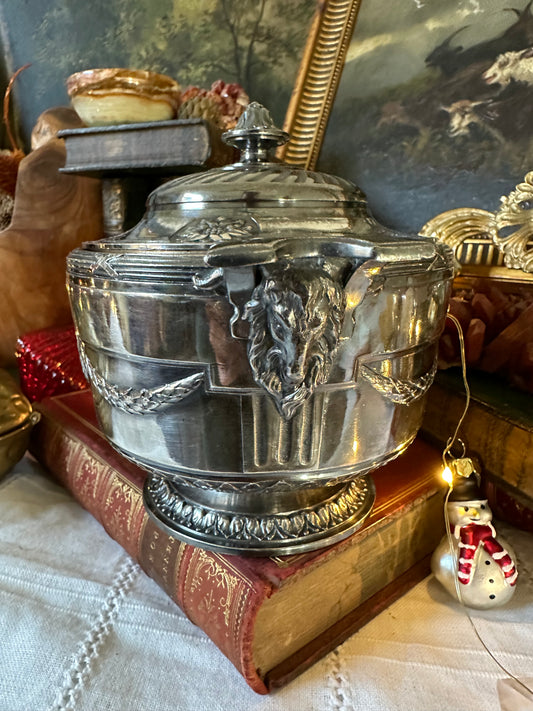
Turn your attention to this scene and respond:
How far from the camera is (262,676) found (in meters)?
0.40

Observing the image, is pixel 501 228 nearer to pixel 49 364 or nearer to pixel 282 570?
pixel 282 570

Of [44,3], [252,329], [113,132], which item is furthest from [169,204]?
[44,3]

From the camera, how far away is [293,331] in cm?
30

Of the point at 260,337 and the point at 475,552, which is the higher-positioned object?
the point at 260,337

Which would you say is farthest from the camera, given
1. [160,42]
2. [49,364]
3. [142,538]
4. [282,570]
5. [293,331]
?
[160,42]

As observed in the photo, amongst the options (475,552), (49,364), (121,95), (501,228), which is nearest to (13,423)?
(49,364)

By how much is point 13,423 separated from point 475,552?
61cm

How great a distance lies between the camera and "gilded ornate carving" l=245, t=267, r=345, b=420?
0.97 ft

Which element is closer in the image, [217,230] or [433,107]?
[217,230]

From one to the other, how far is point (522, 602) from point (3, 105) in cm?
150

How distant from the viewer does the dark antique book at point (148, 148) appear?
0.65 m

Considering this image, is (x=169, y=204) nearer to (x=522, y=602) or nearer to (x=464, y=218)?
(x=464, y=218)

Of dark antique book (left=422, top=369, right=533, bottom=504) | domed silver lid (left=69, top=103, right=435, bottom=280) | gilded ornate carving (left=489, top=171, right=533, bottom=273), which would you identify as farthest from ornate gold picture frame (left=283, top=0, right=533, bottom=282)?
domed silver lid (left=69, top=103, right=435, bottom=280)

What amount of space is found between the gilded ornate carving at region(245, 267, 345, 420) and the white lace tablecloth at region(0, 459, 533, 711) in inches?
10.3
